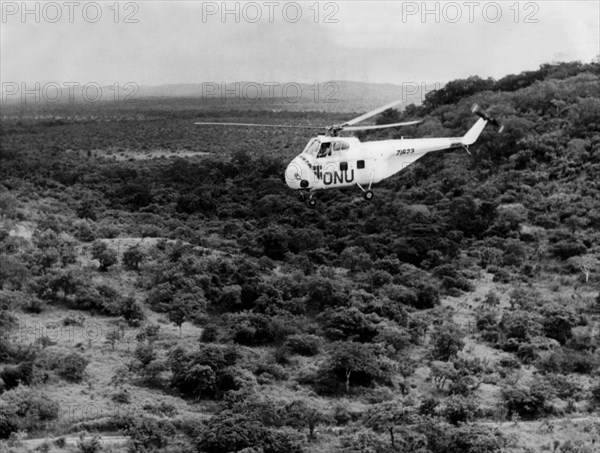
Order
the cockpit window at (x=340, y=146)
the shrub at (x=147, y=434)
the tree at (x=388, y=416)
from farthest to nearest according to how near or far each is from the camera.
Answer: the cockpit window at (x=340, y=146)
the tree at (x=388, y=416)
the shrub at (x=147, y=434)

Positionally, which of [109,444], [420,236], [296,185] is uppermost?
[296,185]

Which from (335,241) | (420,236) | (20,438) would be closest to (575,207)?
(420,236)

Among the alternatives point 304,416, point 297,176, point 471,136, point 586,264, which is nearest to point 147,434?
point 304,416

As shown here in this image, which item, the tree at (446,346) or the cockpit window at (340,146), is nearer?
the cockpit window at (340,146)

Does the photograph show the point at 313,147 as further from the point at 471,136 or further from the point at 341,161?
the point at 471,136

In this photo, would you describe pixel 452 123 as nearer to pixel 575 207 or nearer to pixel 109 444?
pixel 575 207

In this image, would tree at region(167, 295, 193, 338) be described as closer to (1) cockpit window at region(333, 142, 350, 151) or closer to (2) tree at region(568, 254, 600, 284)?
(1) cockpit window at region(333, 142, 350, 151)

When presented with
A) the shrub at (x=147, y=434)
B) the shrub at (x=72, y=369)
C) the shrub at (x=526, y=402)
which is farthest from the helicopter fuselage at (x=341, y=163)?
the shrub at (x=147, y=434)

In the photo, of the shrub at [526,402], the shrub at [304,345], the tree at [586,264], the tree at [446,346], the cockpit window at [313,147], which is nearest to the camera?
the shrub at [526,402]

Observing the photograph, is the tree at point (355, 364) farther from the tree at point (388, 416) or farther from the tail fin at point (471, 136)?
the tail fin at point (471, 136)
